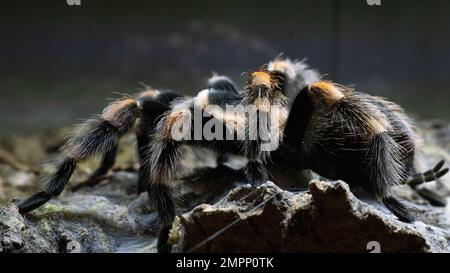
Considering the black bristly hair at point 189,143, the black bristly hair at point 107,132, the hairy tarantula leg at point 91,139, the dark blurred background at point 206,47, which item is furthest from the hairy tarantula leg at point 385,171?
the dark blurred background at point 206,47

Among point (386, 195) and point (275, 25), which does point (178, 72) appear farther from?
point (386, 195)

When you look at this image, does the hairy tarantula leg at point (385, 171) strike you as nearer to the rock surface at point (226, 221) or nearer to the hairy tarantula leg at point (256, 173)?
the rock surface at point (226, 221)

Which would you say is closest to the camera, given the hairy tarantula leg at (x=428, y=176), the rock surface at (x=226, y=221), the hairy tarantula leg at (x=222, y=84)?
the rock surface at (x=226, y=221)

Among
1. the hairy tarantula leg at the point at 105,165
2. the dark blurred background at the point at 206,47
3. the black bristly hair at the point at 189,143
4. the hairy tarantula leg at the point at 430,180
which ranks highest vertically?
the dark blurred background at the point at 206,47

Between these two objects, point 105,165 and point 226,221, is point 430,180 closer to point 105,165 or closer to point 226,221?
point 226,221

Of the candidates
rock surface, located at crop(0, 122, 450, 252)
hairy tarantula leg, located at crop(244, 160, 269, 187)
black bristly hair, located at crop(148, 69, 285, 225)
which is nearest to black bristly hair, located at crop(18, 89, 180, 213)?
rock surface, located at crop(0, 122, 450, 252)

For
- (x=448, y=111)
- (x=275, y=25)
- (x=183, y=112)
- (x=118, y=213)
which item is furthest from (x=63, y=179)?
(x=448, y=111)
